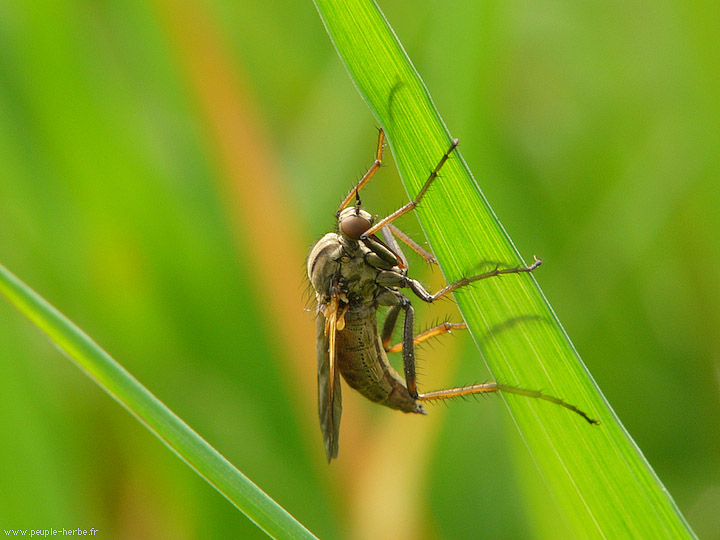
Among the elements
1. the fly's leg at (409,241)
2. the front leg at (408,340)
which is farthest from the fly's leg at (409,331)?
the fly's leg at (409,241)

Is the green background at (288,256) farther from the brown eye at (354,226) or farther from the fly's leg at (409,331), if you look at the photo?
the brown eye at (354,226)

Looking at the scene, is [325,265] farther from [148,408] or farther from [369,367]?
[148,408]

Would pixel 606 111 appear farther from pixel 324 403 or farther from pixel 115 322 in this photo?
pixel 115 322

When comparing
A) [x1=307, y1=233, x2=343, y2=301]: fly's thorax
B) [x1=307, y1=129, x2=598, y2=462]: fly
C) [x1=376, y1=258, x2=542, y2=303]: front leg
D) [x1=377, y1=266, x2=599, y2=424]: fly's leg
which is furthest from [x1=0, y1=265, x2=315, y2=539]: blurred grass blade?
[x1=307, y1=233, x2=343, y2=301]: fly's thorax

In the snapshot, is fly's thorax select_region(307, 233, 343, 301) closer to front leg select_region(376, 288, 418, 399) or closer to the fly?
the fly

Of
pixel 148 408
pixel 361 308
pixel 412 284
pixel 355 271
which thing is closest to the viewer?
pixel 148 408

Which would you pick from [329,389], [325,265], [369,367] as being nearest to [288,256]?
[325,265]
